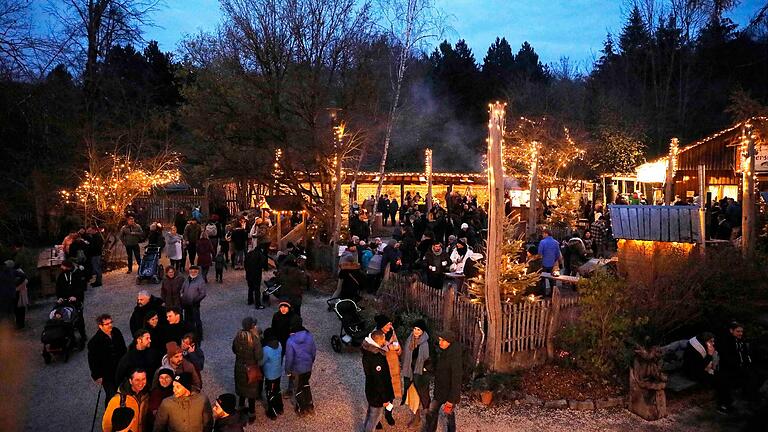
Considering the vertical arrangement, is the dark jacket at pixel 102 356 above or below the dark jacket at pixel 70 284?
below

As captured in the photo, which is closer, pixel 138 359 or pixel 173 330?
pixel 138 359

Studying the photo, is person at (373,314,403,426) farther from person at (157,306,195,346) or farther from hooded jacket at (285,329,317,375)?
person at (157,306,195,346)

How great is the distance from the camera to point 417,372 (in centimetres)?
635

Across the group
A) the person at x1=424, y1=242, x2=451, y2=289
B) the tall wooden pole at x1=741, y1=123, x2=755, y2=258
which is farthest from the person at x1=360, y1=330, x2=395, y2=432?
the tall wooden pole at x1=741, y1=123, x2=755, y2=258

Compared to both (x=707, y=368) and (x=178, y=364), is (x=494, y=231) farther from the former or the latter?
Result: (x=178, y=364)

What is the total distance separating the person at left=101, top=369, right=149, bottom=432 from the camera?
4715 mm

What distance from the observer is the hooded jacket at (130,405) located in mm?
4633

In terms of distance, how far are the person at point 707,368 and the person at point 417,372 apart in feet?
12.4

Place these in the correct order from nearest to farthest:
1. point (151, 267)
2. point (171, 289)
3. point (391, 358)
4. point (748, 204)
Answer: point (391, 358)
point (171, 289)
point (748, 204)
point (151, 267)

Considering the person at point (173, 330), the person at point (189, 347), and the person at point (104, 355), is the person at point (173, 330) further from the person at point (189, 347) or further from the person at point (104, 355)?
the person at point (104, 355)

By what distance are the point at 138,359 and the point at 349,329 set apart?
4134 millimetres

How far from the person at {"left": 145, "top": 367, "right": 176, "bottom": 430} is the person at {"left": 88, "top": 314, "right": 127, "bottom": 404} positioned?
1.30 m

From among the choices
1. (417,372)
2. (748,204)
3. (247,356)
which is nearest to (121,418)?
(247,356)

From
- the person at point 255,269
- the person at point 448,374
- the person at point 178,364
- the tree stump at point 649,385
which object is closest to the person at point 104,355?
the person at point 178,364
